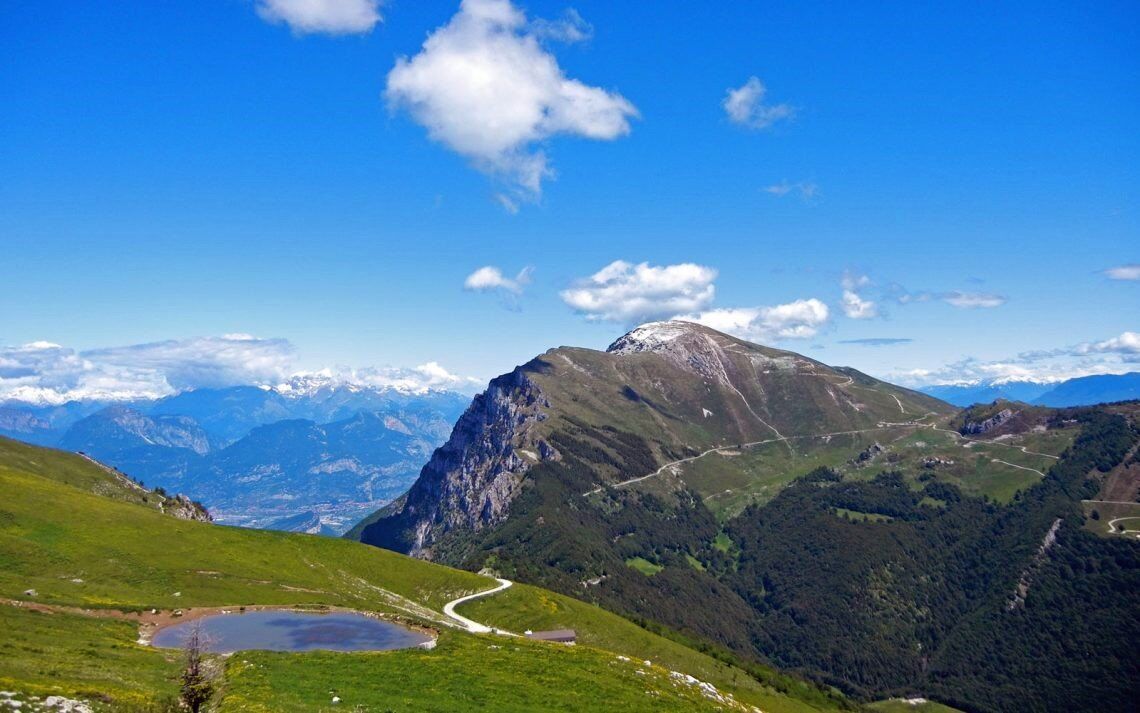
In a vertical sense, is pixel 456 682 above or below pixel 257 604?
below

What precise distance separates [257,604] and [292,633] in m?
18.8

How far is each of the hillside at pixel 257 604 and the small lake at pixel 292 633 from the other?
404cm

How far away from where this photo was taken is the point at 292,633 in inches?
2926

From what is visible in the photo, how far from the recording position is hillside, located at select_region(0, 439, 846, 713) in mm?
47656

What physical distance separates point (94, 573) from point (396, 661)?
5835cm

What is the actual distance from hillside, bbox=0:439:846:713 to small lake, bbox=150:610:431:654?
4035mm

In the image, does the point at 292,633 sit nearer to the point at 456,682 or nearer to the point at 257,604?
the point at 257,604

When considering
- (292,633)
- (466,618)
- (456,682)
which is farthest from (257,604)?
(456,682)

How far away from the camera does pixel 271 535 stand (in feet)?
432

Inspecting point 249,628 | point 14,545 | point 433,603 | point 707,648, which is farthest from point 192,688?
point 707,648

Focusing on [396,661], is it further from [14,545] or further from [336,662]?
[14,545]

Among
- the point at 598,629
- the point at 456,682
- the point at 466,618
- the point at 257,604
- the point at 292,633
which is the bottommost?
the point at 598,629

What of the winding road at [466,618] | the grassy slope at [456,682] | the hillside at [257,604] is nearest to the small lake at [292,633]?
the hillside at [257,604]

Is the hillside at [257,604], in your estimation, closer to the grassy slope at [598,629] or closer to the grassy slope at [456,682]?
the grassy slope at [456,682]
